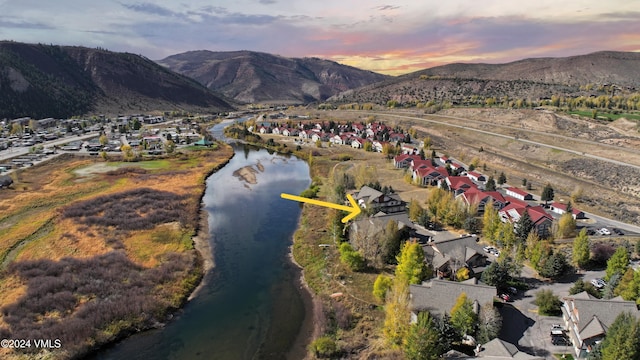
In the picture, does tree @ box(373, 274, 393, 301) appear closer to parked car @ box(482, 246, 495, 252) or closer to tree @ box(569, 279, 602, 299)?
parked car @ box(482, 246, 495, 252)

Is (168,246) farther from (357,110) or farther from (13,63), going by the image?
(13,63)

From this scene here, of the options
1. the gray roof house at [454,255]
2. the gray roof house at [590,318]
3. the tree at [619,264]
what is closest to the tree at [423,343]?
the gray roof house at [590,318]

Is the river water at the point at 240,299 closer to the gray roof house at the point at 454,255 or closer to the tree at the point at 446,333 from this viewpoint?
the tree at the point at 446,333

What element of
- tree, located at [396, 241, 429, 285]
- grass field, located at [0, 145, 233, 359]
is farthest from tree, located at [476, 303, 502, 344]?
grass field, located at [0, 145, 233, 359]

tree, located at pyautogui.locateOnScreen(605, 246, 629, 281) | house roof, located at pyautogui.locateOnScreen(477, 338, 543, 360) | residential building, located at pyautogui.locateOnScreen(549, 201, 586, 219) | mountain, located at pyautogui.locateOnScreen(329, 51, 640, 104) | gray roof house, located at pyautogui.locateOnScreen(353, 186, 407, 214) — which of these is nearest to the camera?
house roof, located at pyautogui.locateOnScreen(477, 338, 543, 360)

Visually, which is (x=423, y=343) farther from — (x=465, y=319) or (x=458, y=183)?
(x=458, y=183)
